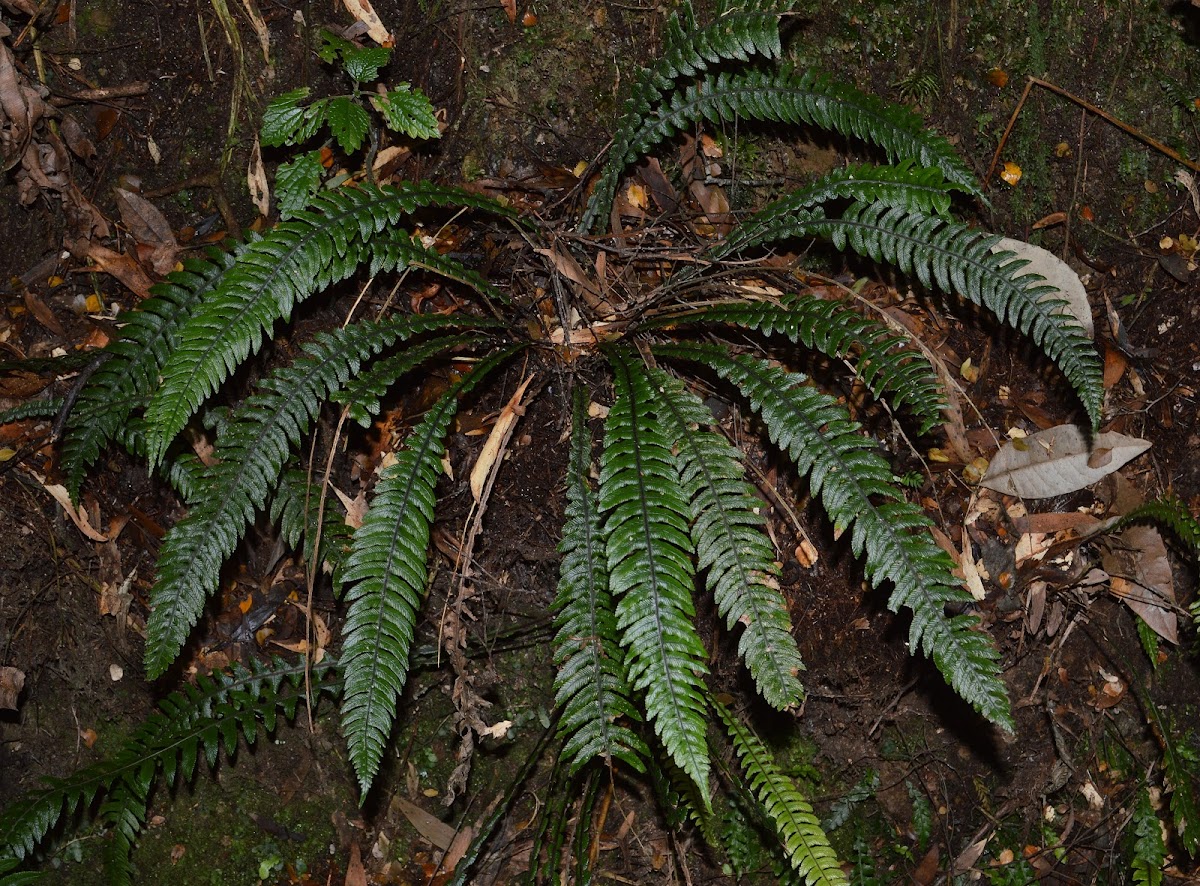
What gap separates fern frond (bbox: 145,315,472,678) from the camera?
2.97m

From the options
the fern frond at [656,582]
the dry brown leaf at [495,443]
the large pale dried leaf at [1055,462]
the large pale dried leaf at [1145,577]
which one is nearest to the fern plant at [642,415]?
the fern frond at [656,582]

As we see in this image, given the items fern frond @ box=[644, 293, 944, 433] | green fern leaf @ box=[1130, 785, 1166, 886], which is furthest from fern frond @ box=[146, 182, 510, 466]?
green fern leaf @ box=[1130, 785, 1166, 886]

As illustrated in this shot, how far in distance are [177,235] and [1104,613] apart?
3.79 m

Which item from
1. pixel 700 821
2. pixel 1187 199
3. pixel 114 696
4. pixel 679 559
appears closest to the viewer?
pixel 679 559

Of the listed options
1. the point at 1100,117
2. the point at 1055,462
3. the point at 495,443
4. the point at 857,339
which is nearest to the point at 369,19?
the point at 495,443

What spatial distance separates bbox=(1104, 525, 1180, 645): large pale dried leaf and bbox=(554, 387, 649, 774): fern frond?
201cm

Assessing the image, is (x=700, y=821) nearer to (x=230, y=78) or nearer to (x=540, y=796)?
(x=540, y=796)

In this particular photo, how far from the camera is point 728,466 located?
9.90 feet

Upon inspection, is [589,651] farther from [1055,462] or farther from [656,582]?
[1055,462]

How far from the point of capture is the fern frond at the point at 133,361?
3.38 metres

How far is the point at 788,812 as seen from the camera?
3.22 m

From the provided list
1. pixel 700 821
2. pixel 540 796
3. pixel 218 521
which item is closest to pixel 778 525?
pixel 700 821

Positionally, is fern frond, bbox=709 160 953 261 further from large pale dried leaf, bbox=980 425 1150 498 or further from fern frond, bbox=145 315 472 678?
fern frond, bbox=145 315 472 678

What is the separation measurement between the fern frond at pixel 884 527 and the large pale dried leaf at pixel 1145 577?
124 cm
